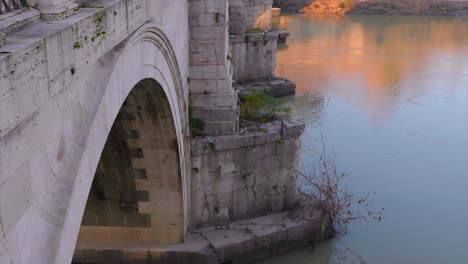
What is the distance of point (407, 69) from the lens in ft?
53.4

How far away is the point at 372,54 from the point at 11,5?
54.7 ft

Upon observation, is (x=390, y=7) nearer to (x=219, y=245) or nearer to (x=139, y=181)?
(x=219, y=245)

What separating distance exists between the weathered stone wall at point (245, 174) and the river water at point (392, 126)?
714mm

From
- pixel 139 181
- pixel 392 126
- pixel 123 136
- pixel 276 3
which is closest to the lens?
pixel 123 136

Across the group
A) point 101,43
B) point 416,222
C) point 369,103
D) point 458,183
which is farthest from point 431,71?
point 101,43

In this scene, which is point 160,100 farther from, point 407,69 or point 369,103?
point 407,69

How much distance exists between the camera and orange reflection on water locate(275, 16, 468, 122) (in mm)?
14664

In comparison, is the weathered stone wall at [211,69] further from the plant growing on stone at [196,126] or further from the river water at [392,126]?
the river water at [392,126]

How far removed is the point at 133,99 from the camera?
554cm

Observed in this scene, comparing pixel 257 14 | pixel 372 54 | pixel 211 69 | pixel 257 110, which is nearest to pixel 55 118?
pixel 211 69

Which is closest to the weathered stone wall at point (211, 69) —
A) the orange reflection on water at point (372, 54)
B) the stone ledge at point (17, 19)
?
the stone ledge at point (17, 19)

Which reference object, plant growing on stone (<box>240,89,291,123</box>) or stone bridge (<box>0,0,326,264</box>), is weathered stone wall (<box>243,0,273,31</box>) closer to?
plant growing on stone (<box>240,89,291,123</box>)

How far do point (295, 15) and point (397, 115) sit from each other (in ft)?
48.2

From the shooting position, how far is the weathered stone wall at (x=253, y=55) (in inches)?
506
